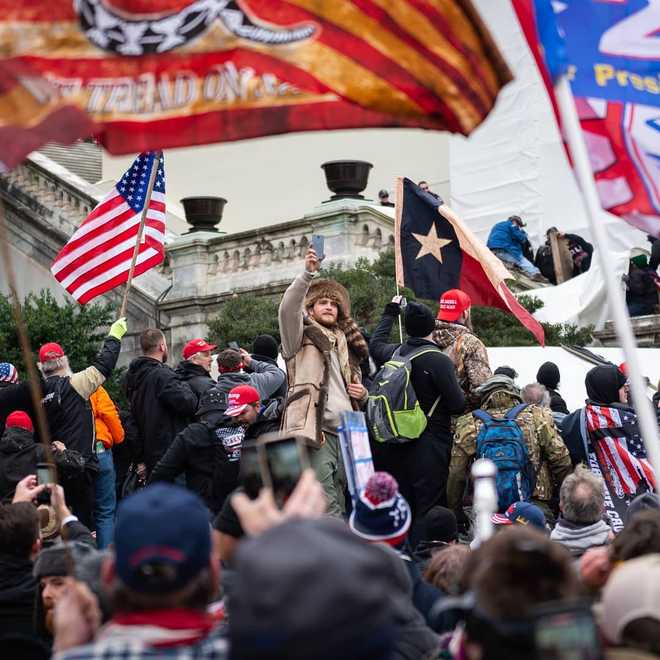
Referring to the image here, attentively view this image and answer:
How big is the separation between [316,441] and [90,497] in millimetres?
2424

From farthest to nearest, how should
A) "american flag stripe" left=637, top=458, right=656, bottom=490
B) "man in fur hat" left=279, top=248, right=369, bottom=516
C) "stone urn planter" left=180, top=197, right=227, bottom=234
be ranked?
"stone urn planter" left=180, top=197, right=227, bottom=234 → "american flag stripe" left=637, top=458, right=656, bottom=490 → "man in fur hat" left=279, top=248, right=369, bottom=516

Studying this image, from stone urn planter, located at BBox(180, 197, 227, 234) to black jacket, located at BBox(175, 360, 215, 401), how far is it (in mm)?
9690

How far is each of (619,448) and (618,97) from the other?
3.57 meters

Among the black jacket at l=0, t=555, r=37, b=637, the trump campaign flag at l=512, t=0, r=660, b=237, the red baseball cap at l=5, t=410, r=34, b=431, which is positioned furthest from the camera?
the red baseball cap at l=5, t=410, r=34, b=431

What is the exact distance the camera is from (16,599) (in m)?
5.68

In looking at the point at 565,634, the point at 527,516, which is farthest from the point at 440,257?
the point at 565,634

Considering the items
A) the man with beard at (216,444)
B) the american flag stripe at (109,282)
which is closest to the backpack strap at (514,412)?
the man with beard at (216,444)

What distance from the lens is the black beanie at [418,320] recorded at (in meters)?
8.44

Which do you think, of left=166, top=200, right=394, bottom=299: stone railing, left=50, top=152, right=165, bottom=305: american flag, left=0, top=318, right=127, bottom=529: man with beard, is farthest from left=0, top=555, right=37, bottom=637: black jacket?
left=166, top=200, right=394, bottom=299: stone railing

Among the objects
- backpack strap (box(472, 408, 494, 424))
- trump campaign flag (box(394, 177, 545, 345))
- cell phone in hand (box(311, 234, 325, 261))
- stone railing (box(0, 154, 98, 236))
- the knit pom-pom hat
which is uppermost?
stone railing (box(0, 154, 98, 236))

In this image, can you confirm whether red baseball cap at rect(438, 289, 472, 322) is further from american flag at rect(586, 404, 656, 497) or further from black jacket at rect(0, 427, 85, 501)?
black jacket at rect(0, 427, 85, 501)

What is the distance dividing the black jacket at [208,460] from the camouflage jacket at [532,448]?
3.64 feet

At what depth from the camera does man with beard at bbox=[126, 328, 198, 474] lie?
987 centimetres

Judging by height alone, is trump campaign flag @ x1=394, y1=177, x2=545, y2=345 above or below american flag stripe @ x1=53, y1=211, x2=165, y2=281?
below
